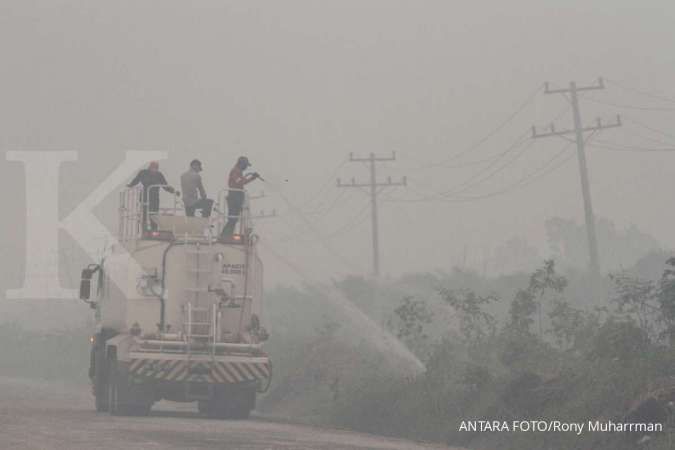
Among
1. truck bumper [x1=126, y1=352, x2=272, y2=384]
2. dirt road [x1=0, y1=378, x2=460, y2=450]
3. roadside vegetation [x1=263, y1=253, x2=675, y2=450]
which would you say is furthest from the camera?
truck bumper [x1=126, y1=352, x2=272, y2=384]

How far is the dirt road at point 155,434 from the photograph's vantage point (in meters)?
15.0

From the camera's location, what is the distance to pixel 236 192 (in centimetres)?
2355

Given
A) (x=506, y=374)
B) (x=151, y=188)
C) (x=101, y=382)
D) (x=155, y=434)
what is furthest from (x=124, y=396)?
(x=506, y=374)

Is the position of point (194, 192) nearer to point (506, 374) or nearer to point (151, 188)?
point (151, 188)

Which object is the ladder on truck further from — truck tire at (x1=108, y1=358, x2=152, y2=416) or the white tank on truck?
truck tire at (x1=108, y1=358, x2=152, y2=416)

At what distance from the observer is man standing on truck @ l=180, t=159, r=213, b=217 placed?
2366cm

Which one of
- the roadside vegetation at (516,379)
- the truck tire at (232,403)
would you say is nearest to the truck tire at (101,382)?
the truck tire at (232,403)

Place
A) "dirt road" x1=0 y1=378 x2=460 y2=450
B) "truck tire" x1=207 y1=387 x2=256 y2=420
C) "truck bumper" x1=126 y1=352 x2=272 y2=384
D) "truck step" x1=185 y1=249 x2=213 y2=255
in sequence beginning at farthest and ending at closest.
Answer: "truck tire" x1=207 y1=387 x2=256 y2=420, "truck step" x1=185 y1=249 x2=213 y2=255, "truck bumper" x1=126 y1=352 x2=272 y2=384, "dirt road" x1=0 y1=378 x2=460 y2=450

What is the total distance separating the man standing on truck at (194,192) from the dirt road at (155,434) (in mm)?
4549

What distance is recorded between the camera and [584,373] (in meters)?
17.4

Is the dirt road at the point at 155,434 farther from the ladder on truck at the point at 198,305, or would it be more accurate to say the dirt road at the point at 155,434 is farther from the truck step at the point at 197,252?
the truck step at the point at 197,252

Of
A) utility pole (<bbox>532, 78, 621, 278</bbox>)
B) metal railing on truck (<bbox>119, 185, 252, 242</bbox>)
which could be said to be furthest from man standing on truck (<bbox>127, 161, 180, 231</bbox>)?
utility pole (<bbox>532, 78, 621, 278</bbox>)

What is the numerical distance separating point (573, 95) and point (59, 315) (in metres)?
81.7

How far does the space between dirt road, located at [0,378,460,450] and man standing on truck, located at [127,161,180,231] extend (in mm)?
4310
